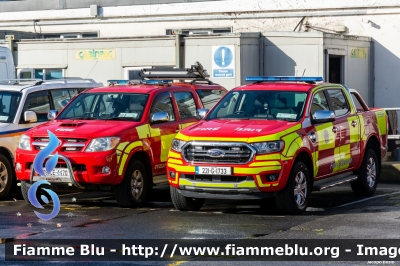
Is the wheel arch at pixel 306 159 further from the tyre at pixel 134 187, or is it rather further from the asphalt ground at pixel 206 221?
the tyre at pixel 134 187

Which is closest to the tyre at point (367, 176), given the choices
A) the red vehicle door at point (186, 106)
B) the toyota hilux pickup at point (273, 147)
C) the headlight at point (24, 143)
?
the toyota hilux pickup at point (273, 147)

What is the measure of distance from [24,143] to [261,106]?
342cm

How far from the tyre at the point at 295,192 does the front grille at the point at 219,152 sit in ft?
2.12

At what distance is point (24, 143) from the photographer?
13.4 metres

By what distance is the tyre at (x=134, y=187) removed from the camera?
42.7 ft

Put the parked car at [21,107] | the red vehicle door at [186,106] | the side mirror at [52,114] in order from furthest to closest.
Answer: the red vehicle door at [186,106] → the parked car at [21,107] → the side mirror at [52,114]

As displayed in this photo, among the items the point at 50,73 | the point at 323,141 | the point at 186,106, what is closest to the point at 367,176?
the point at 323,141

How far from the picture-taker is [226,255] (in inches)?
364

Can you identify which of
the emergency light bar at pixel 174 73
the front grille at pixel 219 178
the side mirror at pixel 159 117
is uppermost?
the emergency light bar at pixel 174 73

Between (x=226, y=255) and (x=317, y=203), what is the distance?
500 centimetres

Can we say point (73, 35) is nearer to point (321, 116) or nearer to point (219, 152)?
→ point (321, 116)

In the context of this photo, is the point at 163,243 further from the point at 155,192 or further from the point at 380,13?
the point at 380,13

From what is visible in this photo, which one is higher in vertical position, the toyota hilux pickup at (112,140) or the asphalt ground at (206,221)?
the toyota hilux pickup at (112,140)

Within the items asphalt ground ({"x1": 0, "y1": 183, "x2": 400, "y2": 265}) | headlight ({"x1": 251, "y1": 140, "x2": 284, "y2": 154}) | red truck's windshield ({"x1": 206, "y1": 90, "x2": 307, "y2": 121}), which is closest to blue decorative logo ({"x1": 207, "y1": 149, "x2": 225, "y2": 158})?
headlight ({"x1": 251, "y1": 140, "x2": 284, "y2": 154})
